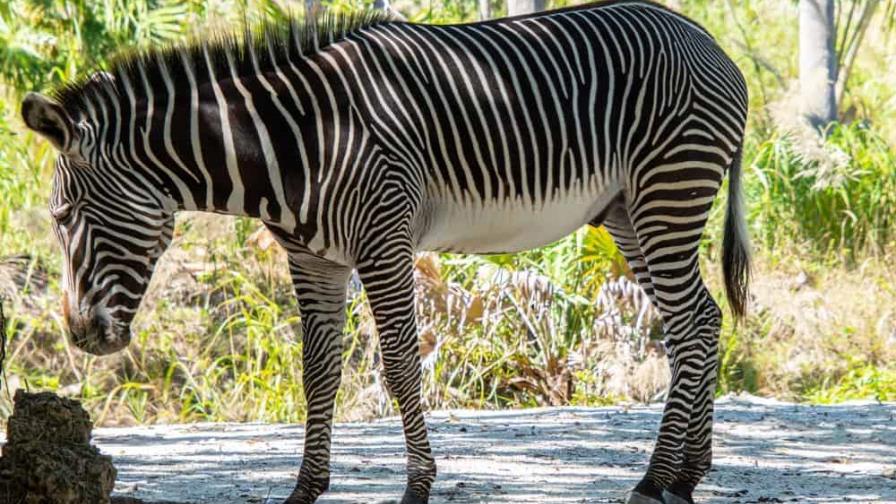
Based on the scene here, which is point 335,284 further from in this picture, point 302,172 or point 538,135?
point 538,135

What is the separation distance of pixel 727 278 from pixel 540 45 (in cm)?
160

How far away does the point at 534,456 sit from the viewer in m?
6.72

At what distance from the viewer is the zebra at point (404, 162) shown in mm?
4809

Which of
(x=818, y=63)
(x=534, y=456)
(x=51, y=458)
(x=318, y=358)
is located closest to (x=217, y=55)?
(x=318, y=358)

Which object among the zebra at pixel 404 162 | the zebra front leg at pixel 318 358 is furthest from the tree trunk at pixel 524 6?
the zebra front leg at pixel 318 358

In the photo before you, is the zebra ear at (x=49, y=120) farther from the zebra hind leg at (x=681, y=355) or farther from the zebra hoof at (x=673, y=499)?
the zebra hoof at (x=673, y=499)

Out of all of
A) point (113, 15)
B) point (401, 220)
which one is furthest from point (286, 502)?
point (113, 15)

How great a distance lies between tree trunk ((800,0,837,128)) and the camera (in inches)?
567

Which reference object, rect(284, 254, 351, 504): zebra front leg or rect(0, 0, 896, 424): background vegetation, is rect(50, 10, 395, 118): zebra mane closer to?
rect(284, 254, 351, 504): zebra front leg

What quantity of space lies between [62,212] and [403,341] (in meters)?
1.46

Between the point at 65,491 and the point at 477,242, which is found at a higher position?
the point at 477,242

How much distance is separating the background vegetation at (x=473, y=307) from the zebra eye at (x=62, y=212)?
315 cm

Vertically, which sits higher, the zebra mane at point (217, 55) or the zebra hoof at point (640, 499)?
the zebra mane at point (217, 55)

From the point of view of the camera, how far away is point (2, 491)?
4.43 meters
